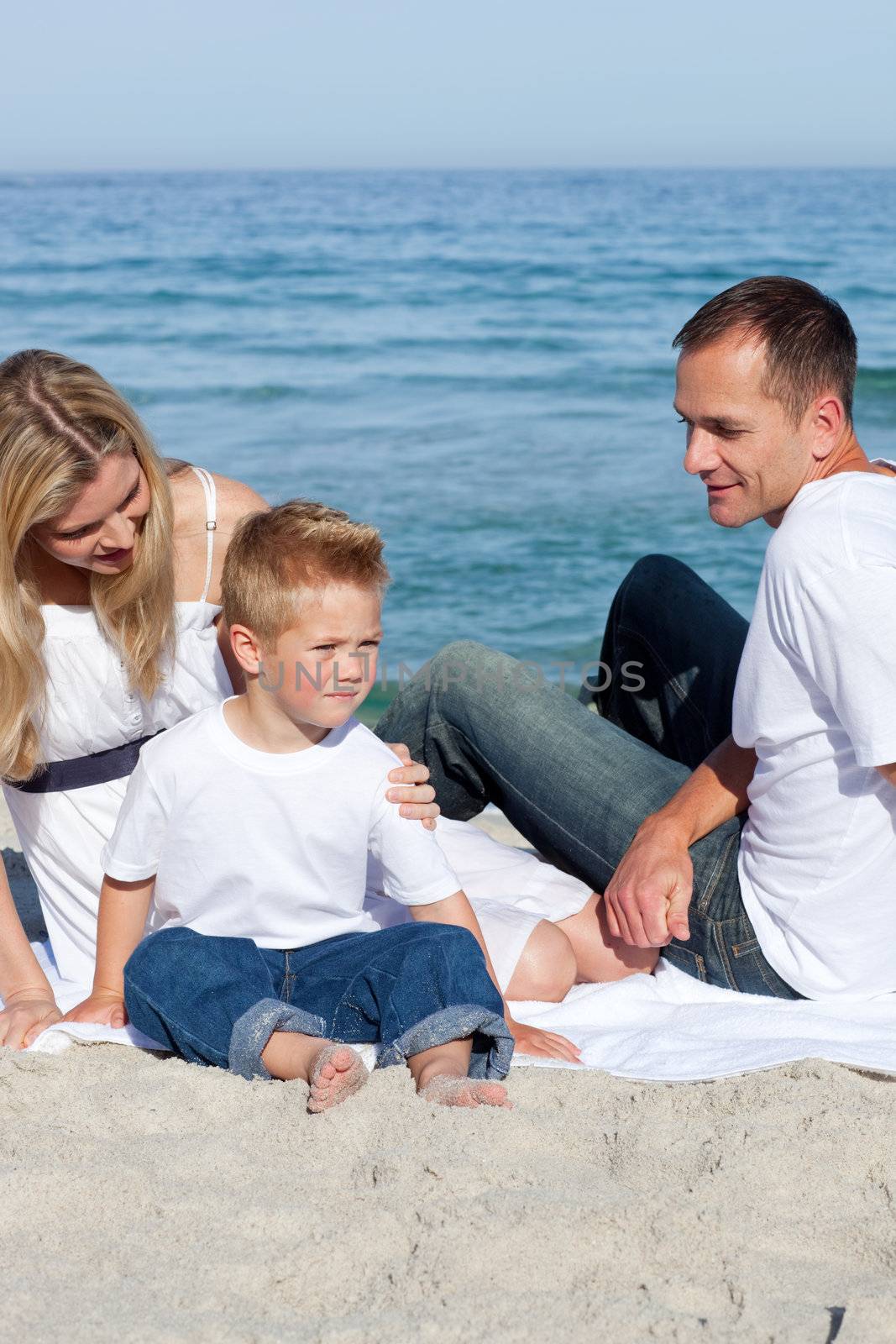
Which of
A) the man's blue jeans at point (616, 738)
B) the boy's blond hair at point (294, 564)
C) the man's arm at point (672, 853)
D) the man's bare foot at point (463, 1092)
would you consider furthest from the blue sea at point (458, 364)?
the man's bare foot at point (463, 1092)

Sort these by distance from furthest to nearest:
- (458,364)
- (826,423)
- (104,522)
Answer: (458,364)
(104,522)
(826,423)

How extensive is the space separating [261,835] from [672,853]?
2.84ft

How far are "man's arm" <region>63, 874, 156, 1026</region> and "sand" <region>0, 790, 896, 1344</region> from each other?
213 mm

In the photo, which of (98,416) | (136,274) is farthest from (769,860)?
(136,274)

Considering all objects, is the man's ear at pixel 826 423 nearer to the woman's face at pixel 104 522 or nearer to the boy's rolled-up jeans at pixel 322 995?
the boy's rolled-up jeans at pixel 322 995

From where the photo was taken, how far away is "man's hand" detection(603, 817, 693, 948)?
266 centimetres

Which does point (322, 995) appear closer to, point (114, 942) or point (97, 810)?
point (114, 942)

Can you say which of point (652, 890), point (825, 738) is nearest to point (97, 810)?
point (652, 890)

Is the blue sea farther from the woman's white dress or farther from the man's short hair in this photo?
the man's short hair

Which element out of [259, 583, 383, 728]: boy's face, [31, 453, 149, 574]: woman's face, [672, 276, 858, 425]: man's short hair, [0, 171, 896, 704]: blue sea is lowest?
[0, 171, 896, 704]: blue sea

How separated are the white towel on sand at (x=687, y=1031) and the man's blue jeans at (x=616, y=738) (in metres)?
0.08

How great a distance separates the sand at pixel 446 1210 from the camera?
5.68ft

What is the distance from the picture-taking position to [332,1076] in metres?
2.28

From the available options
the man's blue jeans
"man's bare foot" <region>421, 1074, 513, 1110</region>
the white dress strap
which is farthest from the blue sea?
"man's bare foot" <region>421, 1074, 513, 1110</region>
